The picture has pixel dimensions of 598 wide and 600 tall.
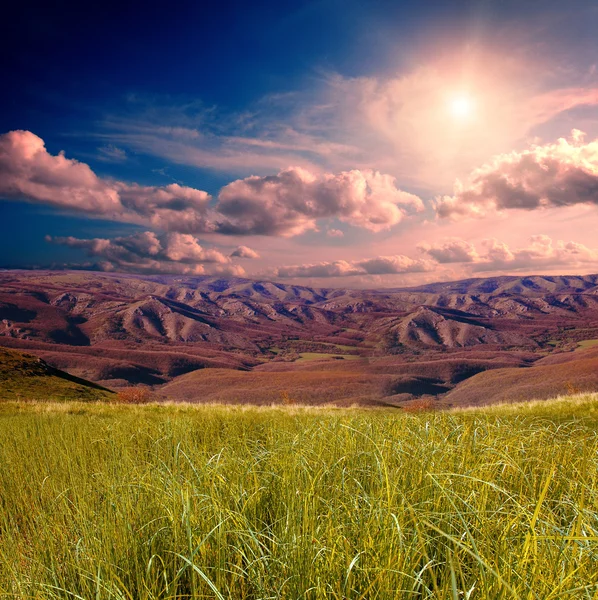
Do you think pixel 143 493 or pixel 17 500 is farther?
pixel 17 500

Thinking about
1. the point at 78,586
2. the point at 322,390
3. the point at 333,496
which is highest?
the point at 333,496

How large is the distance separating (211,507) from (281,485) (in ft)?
2.94

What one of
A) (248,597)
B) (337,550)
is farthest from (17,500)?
(337,550)

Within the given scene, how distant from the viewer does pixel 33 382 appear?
42.2 metres

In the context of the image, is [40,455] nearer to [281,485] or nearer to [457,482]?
[281,485]

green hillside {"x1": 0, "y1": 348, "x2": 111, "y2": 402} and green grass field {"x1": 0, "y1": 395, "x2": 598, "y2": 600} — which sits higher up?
green grass field {"x1": 0, "y1": 395, "x2": 598, "y2": 600}

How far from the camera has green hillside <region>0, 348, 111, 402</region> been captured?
38344 mm

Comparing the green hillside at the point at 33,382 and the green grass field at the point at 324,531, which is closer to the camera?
the green grass field at the point at 324,531

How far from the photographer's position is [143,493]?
15.3 ft

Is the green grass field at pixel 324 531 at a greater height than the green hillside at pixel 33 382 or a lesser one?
greater

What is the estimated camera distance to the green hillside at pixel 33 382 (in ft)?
126

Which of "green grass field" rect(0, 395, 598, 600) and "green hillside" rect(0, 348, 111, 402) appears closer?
"green grass field" rect(0, 395, 598, 600)

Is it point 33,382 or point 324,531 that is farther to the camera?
point 33,382

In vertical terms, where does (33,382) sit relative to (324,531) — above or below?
below
